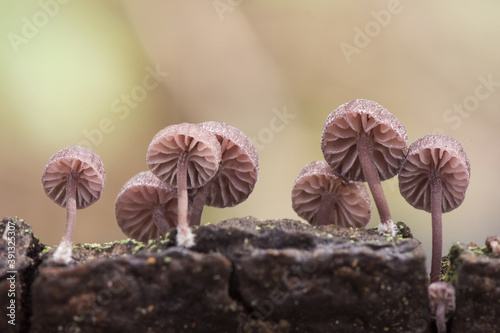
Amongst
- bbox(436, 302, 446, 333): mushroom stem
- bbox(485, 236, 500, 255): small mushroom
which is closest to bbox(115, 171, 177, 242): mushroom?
bbox(436, 302, 446, 333): mushroom stem

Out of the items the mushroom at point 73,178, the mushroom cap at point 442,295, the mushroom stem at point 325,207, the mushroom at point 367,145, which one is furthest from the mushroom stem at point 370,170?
the mushroom at point 73,178

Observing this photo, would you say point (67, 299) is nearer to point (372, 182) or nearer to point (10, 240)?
point (10, 240)

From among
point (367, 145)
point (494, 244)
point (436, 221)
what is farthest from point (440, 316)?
point (367, 145)

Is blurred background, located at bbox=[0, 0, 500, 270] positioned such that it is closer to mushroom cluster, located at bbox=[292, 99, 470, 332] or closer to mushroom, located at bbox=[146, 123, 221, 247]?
mushroom cluster, located at bbox=[292, 99, 470, 332]

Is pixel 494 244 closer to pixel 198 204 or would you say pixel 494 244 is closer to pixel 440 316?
pixel 440 316

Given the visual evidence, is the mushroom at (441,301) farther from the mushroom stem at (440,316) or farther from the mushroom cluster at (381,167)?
the mushroom cluster at (381,167)
